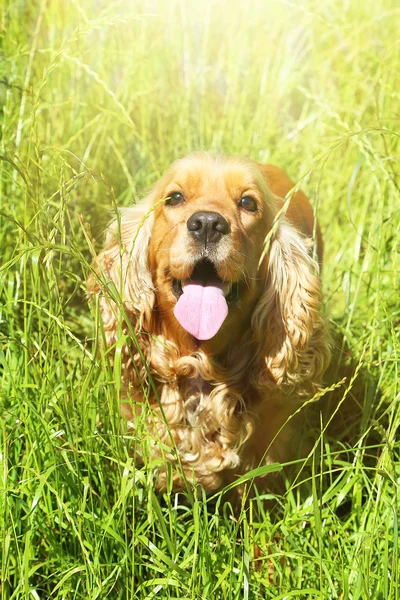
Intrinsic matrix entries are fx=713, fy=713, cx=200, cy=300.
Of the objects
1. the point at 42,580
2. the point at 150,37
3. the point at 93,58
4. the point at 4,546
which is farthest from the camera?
the point at 150,37

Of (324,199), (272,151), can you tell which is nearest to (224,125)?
(272,151)

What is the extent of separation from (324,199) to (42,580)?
7.93 feet

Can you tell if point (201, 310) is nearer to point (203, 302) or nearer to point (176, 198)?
point (203, 302)

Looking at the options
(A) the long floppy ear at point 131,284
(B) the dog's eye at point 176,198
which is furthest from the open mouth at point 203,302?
(B) the dog's eye at point 176,198

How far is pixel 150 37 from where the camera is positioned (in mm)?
3951

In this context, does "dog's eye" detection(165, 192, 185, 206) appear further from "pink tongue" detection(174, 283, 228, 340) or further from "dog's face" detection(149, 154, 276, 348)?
"pink tongue" detection(174, 283, 228, 340)

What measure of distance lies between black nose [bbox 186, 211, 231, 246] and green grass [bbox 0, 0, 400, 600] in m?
0.38

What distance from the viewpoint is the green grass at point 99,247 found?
1686 millimetres

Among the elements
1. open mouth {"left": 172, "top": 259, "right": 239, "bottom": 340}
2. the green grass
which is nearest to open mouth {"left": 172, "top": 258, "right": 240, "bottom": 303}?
open mouth {"left": 172, "top": 259, "right": 239, "bottom": 340}

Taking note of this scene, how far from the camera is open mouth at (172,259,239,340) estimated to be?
2.15 metres

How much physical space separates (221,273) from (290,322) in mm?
399

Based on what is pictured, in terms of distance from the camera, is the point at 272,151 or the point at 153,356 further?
the point at 272,151

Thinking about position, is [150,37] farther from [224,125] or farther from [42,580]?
[42,580]

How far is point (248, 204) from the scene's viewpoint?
7.88ft
